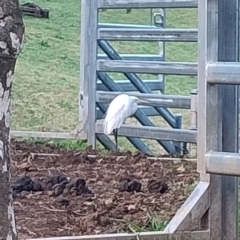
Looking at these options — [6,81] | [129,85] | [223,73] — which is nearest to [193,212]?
[223,73]

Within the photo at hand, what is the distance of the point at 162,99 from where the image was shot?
761cm

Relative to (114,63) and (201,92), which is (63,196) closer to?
(201,92)

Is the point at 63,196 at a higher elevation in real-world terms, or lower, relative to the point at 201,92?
lower

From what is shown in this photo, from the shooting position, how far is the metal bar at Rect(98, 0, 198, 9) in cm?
722

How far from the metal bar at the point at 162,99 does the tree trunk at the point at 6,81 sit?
16.8 feet

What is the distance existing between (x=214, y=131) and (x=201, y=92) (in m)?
0.29

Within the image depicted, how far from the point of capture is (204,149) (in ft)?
12.9

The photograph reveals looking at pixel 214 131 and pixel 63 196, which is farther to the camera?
pixel 63 196

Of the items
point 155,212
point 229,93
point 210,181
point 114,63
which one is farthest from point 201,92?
point 114,63

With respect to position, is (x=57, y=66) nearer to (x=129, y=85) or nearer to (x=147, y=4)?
(x=129, y=85)

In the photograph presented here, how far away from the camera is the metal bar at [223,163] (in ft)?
11.9

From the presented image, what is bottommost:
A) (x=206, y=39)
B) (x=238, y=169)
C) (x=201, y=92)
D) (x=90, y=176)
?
(x=90, y=176)

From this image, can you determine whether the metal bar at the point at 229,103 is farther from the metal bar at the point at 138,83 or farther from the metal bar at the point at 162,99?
the metal bar at the point at 138,83

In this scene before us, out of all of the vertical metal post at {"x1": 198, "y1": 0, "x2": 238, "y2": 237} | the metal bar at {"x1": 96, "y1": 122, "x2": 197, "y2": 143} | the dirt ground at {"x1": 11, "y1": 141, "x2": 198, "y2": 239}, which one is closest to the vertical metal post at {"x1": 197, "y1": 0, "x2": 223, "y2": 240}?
the vertical metal post at {"x1": 198, "y1": 0, "x2": 238, "y2": 237}
